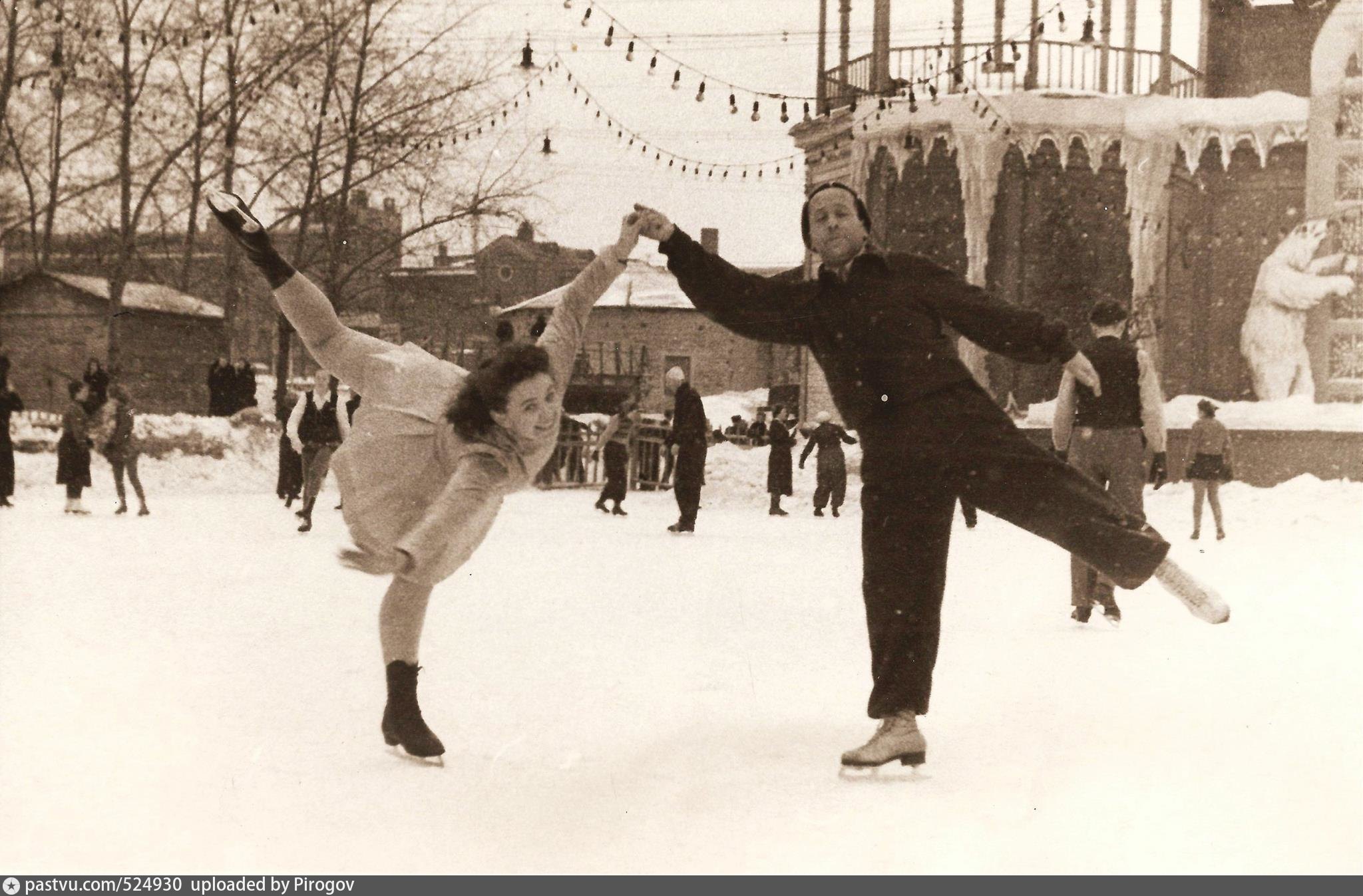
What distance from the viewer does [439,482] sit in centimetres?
443

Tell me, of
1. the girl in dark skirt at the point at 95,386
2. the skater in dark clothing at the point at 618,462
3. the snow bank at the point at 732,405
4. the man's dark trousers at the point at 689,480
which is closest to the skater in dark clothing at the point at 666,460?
the skater in dark clothing at the point at 618,462

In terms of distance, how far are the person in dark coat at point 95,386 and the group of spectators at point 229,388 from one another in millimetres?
3384

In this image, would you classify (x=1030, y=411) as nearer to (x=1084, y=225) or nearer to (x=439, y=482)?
(x=1084, y=225)

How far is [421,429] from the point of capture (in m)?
4.39

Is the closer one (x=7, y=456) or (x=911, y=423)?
(x=911, y=423)

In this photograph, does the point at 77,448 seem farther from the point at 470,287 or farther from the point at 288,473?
the point at 470,287

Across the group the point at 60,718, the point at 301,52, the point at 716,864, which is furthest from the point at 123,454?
the point at 716,864

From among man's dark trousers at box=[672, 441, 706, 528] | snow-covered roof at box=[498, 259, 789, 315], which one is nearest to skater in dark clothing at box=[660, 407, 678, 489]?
snow-covered roof at box=[498, 259, 789, 315]

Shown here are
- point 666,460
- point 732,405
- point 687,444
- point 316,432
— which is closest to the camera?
point 316,432

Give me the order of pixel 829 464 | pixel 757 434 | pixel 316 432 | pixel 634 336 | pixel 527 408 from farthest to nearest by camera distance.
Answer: pixel 757 434
pixel 634 336
pixel 829 464
pixel 316 432
pixel 527 408

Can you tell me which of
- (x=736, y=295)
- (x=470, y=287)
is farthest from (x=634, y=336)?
(x=736, y=295)

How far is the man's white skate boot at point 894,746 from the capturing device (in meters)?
4.36

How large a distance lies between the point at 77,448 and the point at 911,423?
12.2m

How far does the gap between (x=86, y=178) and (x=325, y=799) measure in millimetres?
18329
